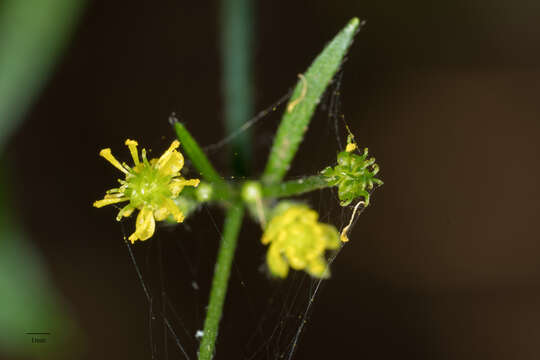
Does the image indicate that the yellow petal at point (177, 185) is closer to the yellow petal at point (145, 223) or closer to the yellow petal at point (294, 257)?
the yellow petal at point (145, 223)

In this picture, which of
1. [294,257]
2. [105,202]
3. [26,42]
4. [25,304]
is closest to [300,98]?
[294,257]

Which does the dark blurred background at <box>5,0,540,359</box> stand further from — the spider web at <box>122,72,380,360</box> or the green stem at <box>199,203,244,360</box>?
the green stem at <box>199,203,244,360</box>

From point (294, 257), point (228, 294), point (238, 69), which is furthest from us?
point (238, 69)

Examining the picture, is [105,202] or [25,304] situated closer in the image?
[105,202]

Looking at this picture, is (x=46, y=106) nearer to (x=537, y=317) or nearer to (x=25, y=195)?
(x=25, y=195)

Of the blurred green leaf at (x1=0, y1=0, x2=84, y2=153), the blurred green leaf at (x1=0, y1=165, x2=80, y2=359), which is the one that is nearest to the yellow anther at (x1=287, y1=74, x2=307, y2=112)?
the blurred green leaf at (x1=0, y1=0, x2=84, y2=153)

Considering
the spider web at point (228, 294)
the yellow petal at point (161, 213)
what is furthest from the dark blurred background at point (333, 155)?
the yellow petal at point (161, 213)

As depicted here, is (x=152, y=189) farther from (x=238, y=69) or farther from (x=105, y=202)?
(x=238, y=69)
